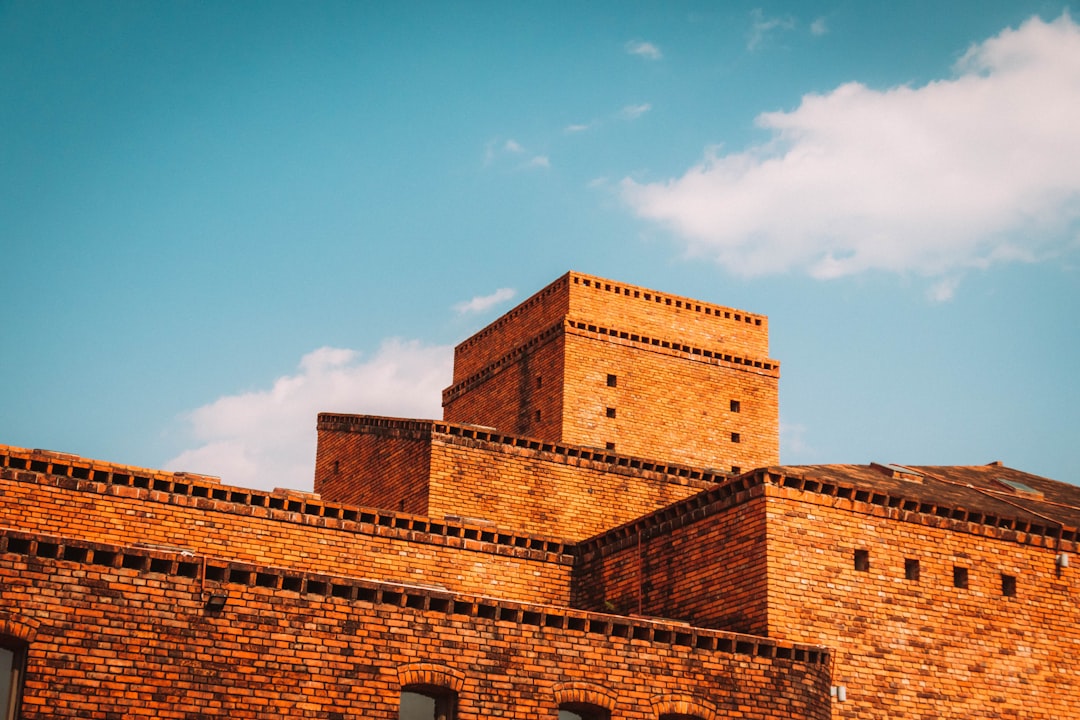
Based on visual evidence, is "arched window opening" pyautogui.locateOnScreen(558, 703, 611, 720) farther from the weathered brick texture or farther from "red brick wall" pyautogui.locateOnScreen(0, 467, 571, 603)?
"red brick wall" pyautogui.locateOnScreen(0, 467, 571, 603)

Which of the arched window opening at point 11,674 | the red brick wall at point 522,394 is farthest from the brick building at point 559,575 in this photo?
the red brick wall at point 522,394

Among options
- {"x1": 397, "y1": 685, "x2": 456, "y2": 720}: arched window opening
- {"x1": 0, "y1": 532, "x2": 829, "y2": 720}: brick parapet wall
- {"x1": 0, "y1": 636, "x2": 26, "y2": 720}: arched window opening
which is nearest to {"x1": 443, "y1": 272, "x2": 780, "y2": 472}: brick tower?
{"x1": 0, "y1": 532, "x2": 829, "y2": 720}: brick parapet wall

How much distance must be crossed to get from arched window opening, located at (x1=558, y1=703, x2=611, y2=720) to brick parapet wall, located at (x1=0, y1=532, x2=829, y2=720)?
0.31 meters

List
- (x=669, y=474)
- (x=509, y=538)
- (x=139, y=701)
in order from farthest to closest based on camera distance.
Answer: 1. (x=669, y=474)
2. (x=509, y=538)
3. (x=139, y=701)

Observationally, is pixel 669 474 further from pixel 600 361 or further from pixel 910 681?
A: pixel 910 681

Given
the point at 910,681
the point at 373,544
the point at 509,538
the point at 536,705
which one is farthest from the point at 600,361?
the point at 536,705

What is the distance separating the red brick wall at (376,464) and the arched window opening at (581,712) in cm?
1141

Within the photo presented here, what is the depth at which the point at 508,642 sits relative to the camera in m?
25.0

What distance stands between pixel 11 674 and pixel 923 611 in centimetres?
1949

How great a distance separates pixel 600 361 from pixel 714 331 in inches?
203

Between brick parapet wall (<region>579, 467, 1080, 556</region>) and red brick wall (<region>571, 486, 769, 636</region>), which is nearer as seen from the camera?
red brick wall (<region>571, 486, 769, 636</region>)

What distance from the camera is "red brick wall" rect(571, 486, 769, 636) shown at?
29250 mm

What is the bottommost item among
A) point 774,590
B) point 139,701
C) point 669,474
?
point 139,701

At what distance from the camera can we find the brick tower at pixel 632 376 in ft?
143
